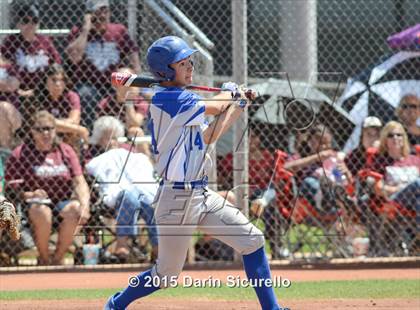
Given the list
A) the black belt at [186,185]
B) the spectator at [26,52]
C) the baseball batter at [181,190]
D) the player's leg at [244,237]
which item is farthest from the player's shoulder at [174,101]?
the spectator at [26,52]

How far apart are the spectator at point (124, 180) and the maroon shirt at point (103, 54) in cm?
56

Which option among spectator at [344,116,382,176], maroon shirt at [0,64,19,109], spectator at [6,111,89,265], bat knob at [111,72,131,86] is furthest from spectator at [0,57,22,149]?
bat knob at [111,72,131,86]

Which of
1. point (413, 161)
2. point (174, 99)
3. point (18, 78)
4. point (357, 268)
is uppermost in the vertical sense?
point (174, 99)

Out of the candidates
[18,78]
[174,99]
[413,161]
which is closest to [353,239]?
[413,161]

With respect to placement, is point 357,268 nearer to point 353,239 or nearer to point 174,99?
point 353,239

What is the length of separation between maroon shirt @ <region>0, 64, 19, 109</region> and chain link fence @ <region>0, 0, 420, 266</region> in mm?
13

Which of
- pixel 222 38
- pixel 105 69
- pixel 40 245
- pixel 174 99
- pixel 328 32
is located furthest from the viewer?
pixel 328 32

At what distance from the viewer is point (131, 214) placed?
897 centimetres

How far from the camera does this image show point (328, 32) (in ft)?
41.2

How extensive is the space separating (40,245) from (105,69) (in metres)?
1.89

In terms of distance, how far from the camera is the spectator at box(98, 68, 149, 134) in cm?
920

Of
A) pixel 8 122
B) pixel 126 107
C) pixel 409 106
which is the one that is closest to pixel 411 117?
pixel 409 106

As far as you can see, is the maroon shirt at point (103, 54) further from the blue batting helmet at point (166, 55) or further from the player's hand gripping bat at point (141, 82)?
the blue batting helmet at point (166, 55)

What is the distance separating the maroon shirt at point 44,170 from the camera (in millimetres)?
8984
